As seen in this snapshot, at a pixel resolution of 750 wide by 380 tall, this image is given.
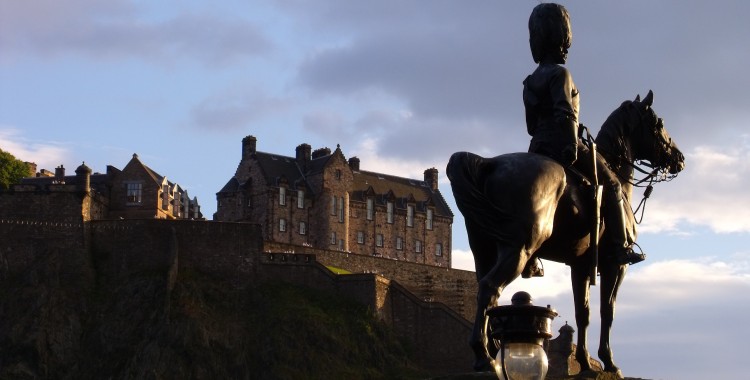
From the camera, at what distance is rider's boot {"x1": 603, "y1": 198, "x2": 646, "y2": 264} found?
13.4 m

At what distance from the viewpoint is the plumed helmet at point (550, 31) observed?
1315 cm

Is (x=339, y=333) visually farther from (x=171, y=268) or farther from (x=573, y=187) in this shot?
(x=573, y=187)

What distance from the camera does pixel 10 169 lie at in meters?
96.1

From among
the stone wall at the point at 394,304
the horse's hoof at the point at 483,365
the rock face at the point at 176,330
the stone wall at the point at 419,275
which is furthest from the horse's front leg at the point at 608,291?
the stone wall at the point at 419,275

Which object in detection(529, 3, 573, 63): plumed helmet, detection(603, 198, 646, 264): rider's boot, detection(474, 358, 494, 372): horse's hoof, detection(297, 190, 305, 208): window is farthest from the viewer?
detection(297, 190, 305, 208): window

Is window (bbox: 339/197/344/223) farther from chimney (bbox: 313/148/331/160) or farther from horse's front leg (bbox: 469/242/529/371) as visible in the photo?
horse's front leg (bbox: 469/242/529/371)

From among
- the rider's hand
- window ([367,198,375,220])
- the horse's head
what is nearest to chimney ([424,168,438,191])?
window ([367,198,375,220])

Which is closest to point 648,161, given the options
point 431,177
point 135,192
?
point 135,192

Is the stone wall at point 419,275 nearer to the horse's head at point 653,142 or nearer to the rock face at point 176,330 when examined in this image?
the rock face at point 176,330

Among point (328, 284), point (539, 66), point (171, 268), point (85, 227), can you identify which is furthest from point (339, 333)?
point (539, 66)

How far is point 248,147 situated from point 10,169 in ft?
57.4

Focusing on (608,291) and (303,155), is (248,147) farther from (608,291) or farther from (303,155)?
(608,291)

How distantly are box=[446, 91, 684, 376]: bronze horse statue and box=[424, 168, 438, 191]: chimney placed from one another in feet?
293

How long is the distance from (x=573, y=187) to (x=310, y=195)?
77.6 metres
